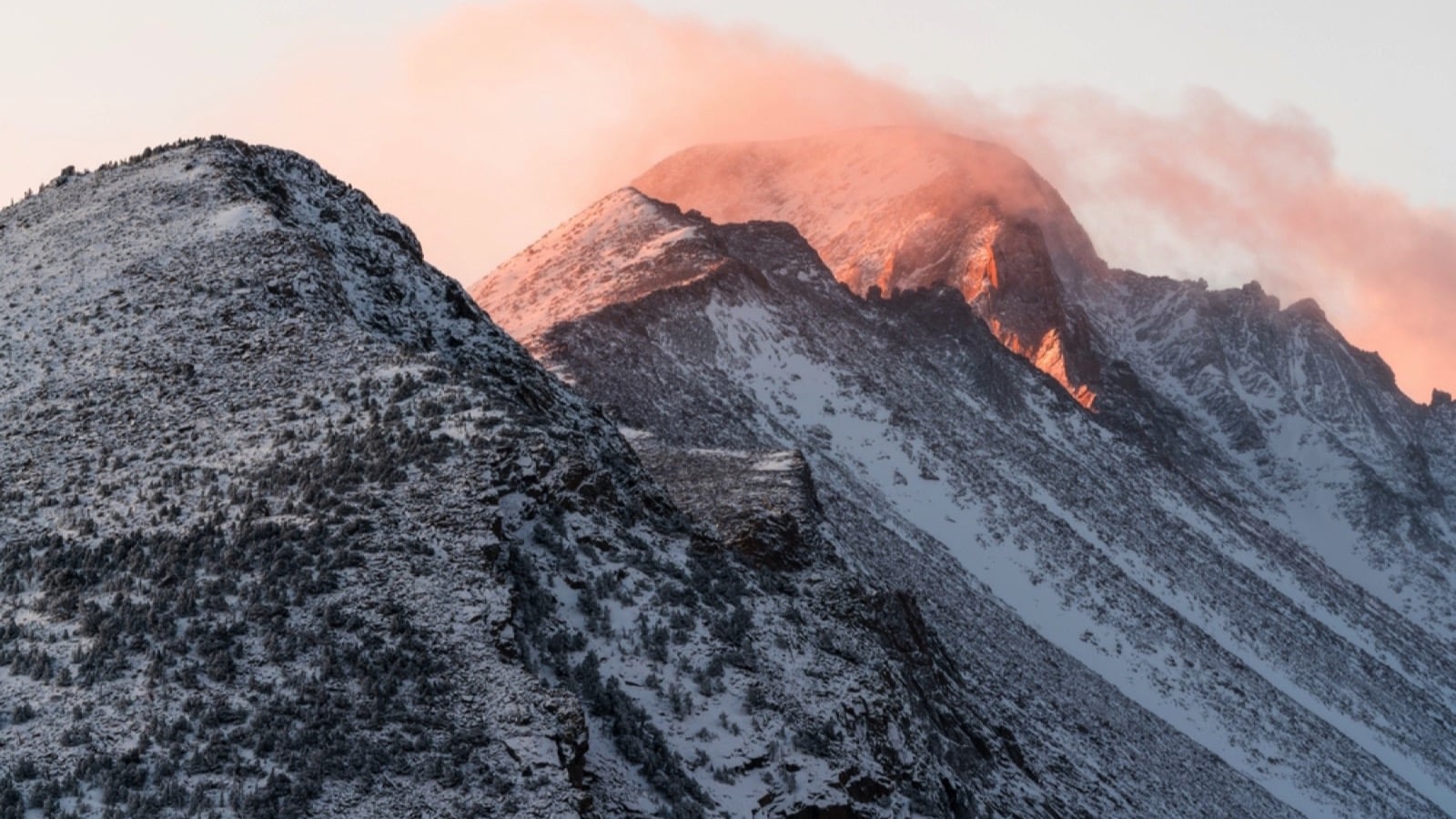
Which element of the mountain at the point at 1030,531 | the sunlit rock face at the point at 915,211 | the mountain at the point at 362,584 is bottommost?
the mountain at the point at 362,584

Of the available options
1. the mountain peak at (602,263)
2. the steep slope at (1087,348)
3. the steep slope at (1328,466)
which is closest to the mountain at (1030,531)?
the mountain peak at (602,263)

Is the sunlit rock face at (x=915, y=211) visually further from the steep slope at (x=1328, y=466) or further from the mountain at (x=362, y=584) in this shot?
the mountain at (x=362, y=584)

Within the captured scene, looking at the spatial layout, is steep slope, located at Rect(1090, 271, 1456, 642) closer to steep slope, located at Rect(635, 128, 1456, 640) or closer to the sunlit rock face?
steep slope, located at Rect(635, 128, 1456, 640)

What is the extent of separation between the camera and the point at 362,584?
77.6ft

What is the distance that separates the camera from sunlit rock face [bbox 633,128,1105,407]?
153875 mm

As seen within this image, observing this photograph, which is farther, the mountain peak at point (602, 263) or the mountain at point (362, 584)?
the mountain peak at point (602, 263)

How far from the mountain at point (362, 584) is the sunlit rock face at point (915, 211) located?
98458 millimetres

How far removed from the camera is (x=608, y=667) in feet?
81.1

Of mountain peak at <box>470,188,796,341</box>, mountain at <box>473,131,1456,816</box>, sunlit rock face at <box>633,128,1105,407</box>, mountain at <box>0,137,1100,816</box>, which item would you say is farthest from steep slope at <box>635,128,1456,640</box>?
mountain at <box>0,137,1100,816</box>

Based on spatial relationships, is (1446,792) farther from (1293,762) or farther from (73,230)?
(73,230)

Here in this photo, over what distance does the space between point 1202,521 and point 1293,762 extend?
39985 mm

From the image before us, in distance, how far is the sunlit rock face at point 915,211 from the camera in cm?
15388

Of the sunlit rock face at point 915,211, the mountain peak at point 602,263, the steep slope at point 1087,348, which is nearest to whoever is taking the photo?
the mountain peak at point 602,263

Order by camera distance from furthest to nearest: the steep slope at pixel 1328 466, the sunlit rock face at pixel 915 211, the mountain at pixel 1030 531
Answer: the steep slope at pixel 1328 466 → the sunlit rock face at pixel 915 211 → the mountain at pixel 1030 531
